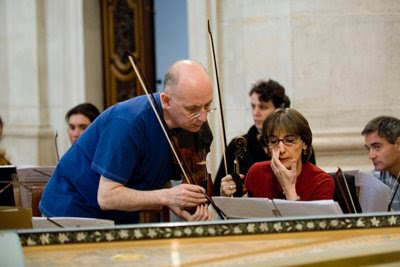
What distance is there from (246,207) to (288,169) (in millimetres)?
689

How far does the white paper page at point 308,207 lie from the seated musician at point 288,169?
0.65 m

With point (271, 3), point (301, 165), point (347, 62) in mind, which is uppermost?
point (271, 3)

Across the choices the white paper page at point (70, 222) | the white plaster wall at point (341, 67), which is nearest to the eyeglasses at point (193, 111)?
the white paper page at point (70, 222)

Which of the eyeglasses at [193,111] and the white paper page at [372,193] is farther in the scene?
the white paper page at [372,193]

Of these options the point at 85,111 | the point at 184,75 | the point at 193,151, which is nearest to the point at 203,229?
the point at 184,75

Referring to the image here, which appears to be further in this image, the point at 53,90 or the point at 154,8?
the point at 154,8

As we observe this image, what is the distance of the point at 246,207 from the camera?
10.7ft

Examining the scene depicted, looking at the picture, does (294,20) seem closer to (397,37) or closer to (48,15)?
(397,37)

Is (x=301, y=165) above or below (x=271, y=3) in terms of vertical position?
below

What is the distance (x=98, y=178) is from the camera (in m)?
3.63

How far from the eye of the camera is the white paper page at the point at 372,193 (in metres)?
3.88

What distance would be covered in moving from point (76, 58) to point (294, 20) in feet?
6.66

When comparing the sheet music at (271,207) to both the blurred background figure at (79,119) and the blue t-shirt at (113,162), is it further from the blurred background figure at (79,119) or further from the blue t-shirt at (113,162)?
the blurred background figure at (79,119)

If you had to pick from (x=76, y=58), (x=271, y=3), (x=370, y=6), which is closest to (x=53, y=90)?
(x=76, y=58)
